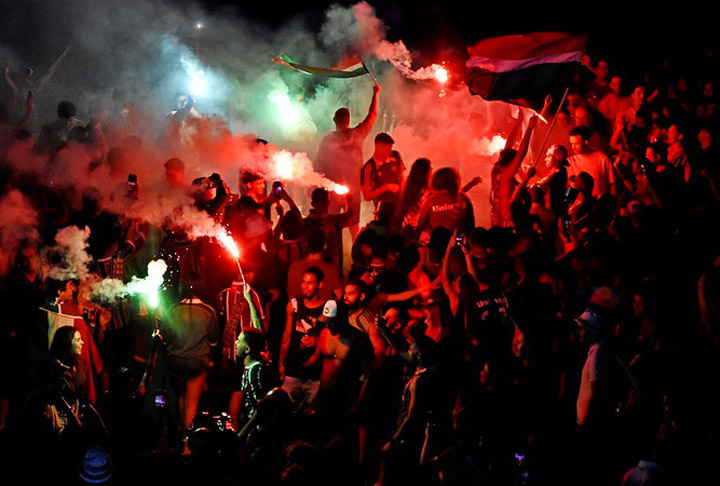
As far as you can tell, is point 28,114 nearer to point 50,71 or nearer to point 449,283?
point 50,71

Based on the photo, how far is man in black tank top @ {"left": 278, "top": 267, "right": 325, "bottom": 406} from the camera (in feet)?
24.8

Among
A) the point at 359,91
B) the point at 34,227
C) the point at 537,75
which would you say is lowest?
the point at 359,91

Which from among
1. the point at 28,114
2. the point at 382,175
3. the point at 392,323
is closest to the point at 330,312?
the point at 392,323

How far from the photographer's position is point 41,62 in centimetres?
1390

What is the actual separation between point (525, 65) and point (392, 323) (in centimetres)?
552

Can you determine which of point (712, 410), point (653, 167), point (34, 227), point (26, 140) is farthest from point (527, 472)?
point (26, 140)

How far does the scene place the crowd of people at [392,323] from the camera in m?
5.72

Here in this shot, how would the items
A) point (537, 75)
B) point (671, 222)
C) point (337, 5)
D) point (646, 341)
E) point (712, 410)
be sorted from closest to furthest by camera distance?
point (712, 410)
point (646, 341)
point (671, 222)
point (537, 75)
point (337, 5)

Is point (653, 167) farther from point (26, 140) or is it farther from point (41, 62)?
point (41, 62)

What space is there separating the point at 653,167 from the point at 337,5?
8098mm

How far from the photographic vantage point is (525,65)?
11.1m

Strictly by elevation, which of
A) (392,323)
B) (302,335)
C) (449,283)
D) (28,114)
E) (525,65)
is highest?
(525,65)

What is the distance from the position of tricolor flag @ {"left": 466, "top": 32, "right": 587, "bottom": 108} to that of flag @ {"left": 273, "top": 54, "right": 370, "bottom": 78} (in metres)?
1.94

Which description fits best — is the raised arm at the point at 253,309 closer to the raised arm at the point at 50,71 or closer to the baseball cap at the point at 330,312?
the baseball cap at the point at 330,312
